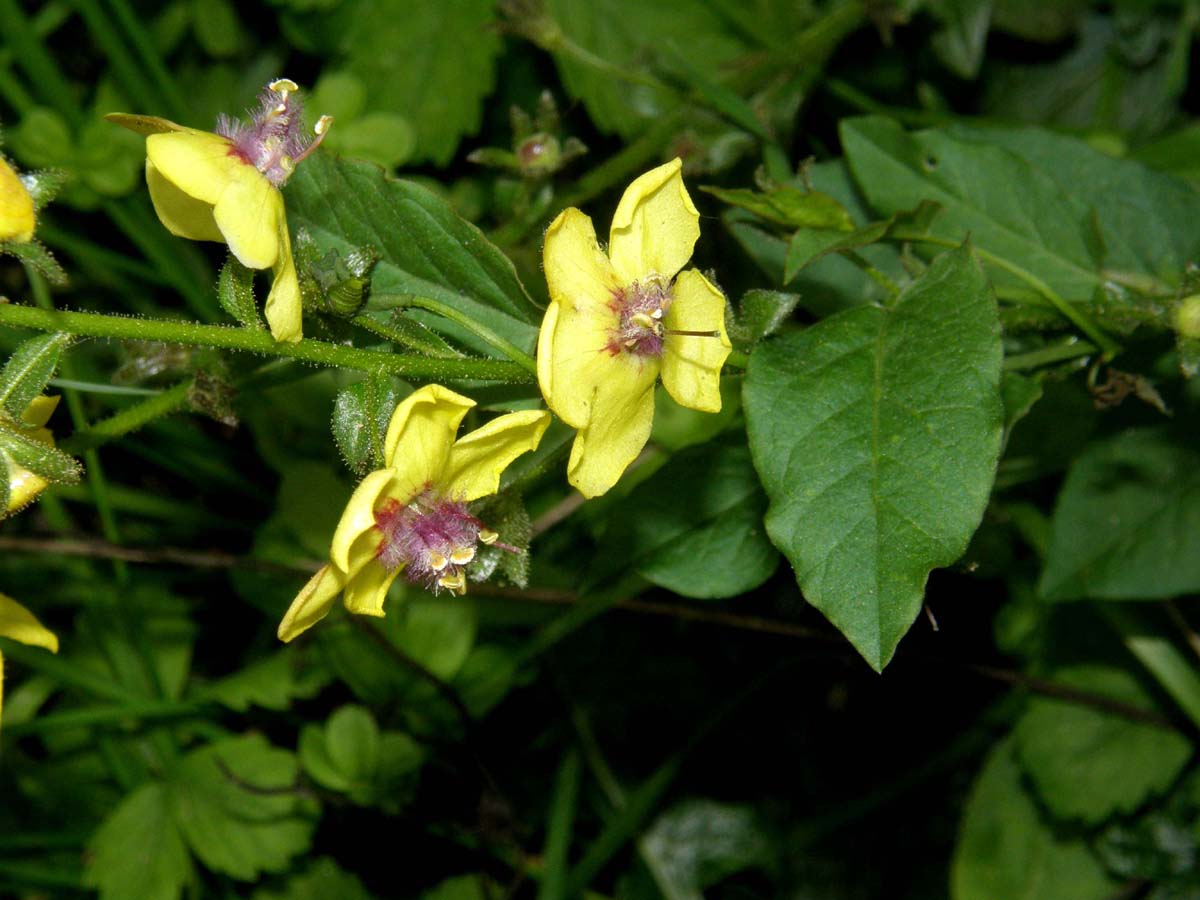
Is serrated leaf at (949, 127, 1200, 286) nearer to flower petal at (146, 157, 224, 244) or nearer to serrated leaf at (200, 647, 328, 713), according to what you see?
flower petal at (146, 157, 224, 244)

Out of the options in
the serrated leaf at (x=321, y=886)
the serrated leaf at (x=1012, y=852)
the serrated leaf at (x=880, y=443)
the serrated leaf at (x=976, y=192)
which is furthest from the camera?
the serrated leaf at (x=1012, y=852)

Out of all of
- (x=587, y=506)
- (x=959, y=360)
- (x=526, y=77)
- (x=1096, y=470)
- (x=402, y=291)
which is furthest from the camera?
(x=526, y=77)

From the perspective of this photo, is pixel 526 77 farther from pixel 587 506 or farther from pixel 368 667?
pixel 368 667

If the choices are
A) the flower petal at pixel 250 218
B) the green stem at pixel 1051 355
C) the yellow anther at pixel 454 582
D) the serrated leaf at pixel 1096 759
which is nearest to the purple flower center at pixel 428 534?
the yellow anther at pixel 454 582

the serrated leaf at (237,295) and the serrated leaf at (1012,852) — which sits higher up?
the serrated leaf at (237,295)

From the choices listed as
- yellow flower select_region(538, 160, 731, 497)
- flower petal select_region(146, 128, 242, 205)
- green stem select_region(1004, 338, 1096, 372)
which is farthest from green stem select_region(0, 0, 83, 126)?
green stem select_region(1004, 338, 1096, 372)

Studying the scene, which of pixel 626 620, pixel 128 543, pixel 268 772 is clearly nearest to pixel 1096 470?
pixel 626 620

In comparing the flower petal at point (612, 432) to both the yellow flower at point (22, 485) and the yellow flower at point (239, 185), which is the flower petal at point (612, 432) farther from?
the yellow flower at point (22, 485)
